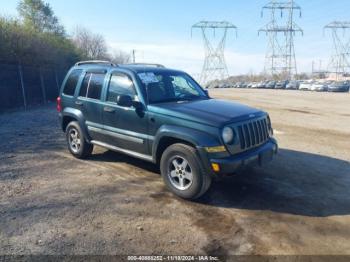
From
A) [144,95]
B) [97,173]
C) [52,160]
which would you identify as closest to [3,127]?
[52,160]

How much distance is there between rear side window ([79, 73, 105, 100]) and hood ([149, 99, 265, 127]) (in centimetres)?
148

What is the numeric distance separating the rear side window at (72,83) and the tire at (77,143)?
691 millimetres

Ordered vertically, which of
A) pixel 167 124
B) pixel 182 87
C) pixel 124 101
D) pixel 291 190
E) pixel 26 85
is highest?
pixel 26 85

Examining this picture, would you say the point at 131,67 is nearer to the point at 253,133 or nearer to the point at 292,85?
the point at 253,133

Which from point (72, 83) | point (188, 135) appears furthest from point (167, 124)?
point (72, 83)

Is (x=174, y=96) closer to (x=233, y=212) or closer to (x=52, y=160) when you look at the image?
(x=233, y=212)

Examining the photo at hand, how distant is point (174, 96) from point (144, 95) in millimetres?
617

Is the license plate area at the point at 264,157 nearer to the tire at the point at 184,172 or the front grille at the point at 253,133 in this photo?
the front grille at the point at 253,133

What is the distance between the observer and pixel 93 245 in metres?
3.75

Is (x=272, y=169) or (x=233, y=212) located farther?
(x=272, y=169)

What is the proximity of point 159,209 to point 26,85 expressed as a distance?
15.7 m

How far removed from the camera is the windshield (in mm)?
5695

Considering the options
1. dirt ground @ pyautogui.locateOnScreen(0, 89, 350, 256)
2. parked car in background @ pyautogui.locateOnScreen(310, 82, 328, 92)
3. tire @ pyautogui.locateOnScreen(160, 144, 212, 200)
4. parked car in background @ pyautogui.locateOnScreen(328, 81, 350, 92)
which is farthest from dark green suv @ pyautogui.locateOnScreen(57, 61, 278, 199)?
parked car in background @ pyautogui.locateOnScreen(310, 82, 328, 92)

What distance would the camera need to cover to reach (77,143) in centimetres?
712
